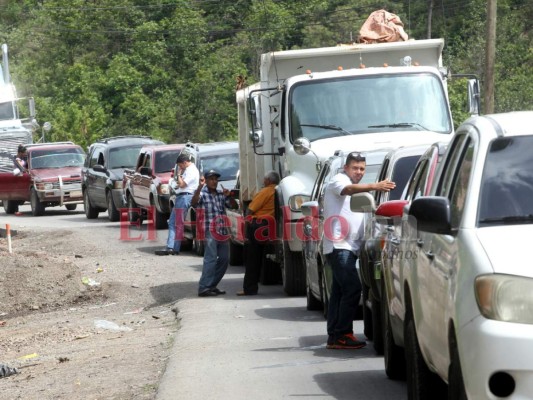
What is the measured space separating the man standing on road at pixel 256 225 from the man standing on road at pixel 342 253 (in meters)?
5.60

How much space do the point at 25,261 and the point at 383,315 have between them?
1247cm

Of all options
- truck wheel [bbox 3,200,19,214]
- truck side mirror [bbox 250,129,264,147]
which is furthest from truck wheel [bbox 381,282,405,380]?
truck wheel [bbox 3,200,19,214]

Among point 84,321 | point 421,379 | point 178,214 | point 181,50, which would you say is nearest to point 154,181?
point 178,214

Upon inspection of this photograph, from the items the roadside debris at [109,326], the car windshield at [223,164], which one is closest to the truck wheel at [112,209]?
the car windshield at [223,164]

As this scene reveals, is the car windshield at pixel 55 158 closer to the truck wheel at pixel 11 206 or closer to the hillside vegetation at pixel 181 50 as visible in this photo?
the truck wheel at pixel 11 206

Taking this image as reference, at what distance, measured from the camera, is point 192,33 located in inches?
2557

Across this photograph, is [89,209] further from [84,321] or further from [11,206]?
[84,321]

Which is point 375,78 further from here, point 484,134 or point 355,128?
point 484,134

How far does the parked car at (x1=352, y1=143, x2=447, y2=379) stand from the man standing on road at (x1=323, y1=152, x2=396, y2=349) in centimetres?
92

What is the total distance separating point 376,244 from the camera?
34.2 ft

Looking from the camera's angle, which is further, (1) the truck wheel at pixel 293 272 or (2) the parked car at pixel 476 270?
(1) the truck wheel at pixel 293 272

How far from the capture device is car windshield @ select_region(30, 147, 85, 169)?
38.2 meters

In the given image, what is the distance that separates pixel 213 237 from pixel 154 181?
10.6 m

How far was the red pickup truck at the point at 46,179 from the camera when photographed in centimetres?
3694
